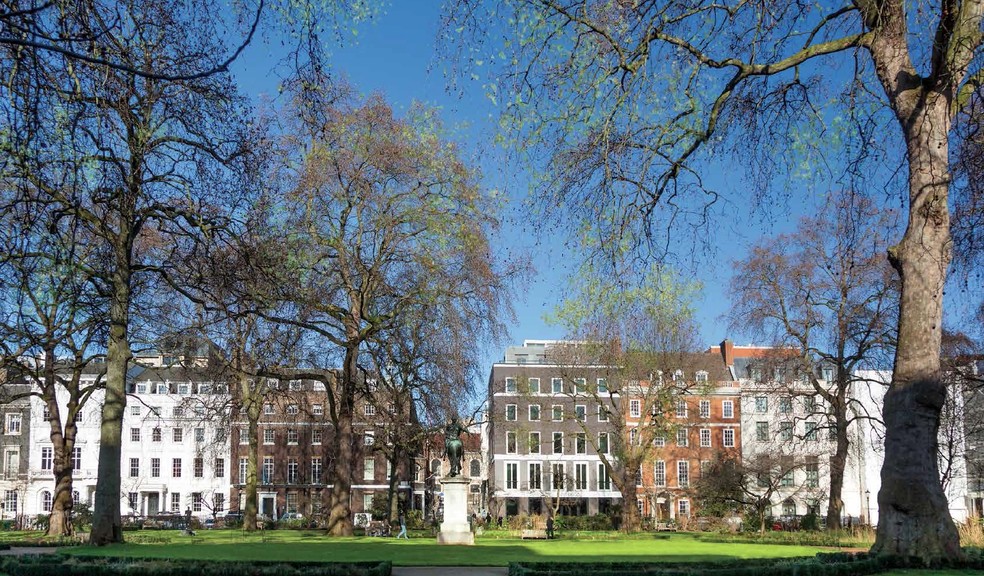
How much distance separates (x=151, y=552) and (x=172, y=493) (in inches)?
2302

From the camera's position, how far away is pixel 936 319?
11.7 m

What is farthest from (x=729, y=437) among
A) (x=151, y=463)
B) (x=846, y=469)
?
(x=151, y=463)

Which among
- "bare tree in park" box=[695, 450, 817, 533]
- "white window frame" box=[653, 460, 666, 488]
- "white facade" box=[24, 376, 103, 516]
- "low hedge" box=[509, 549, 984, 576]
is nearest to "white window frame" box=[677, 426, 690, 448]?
"white window frame" box=[653, 460, 666, 488]

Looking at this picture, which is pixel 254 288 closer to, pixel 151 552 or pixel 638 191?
pixel 638 191

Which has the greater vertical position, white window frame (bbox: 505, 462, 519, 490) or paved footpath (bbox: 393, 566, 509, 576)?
paved footpath (bbox: 393, 566, 509, 576)

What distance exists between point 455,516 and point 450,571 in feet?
38.1

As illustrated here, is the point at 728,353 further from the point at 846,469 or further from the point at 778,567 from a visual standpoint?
the point at 778,567

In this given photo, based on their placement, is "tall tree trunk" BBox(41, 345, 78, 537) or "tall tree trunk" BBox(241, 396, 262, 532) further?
"tall tree trunk" BBox(241, 396, 262, 532)

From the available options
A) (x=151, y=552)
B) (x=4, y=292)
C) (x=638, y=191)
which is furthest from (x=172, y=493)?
(x=638, y=191)

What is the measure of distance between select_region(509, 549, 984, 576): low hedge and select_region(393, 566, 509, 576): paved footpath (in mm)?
1499

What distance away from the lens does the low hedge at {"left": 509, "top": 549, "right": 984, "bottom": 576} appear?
10.9 meters

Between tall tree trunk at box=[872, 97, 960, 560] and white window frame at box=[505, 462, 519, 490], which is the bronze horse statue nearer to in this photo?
tall tree trunk at box=[872, 97, 960, 560]

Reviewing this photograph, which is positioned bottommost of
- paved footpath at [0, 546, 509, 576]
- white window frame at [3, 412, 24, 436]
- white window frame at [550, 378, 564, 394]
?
paved footpath at [0, 546, 509, 576]

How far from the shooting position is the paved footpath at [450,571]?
17.6 metres
